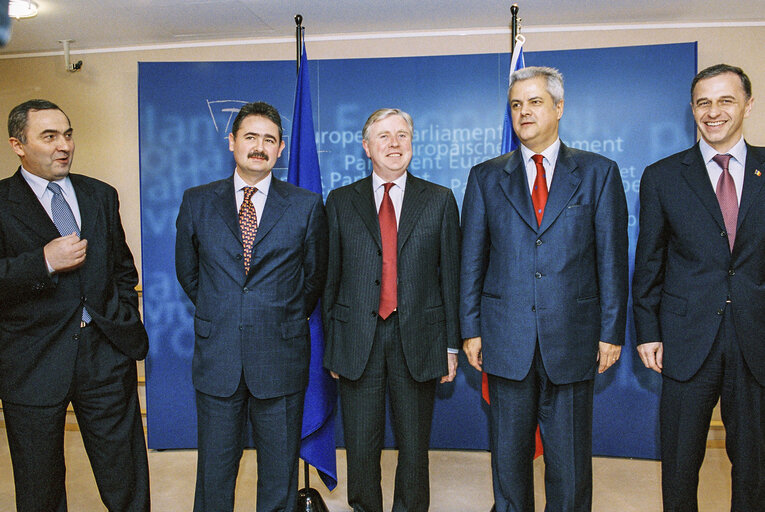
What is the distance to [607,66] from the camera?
3.79 m

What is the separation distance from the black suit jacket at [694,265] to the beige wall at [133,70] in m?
2.06

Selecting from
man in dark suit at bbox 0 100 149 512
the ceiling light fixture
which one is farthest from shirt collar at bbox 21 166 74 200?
the ceiling light fixture

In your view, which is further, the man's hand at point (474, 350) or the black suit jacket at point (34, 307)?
the man's hand at point (474, 350)

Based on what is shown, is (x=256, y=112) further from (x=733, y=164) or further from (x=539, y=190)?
(x=733, y=164)

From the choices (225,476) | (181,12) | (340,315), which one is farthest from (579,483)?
(181,12)

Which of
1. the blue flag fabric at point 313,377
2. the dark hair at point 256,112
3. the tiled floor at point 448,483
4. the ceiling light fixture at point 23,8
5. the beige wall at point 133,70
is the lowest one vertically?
the tiled floor at point 448,483

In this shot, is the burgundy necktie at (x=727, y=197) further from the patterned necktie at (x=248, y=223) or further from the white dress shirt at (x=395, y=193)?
the patterned necktie at (x=248, y=223)

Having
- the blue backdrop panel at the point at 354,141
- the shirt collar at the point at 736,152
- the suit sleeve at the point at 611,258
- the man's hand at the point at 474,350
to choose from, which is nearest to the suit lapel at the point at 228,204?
the man's hand at the point at 474,350

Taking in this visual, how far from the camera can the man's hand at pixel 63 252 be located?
2.38 metres

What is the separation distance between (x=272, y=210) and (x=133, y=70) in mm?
2810

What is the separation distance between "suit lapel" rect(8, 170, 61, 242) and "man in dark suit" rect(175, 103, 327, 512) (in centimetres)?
53

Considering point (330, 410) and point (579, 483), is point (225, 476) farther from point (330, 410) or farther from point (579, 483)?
point (579, 483)

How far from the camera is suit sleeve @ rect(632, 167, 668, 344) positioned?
2469 mm

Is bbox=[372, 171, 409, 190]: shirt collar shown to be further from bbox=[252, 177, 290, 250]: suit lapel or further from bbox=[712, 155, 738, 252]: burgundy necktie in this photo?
bbox=[712, 155, 738, 252]: burgundy necktie
